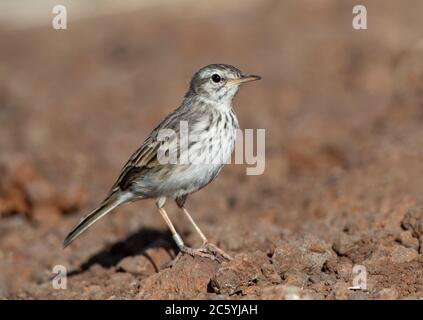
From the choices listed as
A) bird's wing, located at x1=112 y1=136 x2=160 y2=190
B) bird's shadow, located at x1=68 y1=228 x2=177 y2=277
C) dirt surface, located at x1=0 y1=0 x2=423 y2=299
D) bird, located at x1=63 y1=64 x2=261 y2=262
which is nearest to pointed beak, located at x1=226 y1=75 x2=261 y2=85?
bird, located at x1=63 y1=64 x2=261 y2=262

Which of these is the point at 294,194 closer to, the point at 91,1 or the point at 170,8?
the point at 170,8

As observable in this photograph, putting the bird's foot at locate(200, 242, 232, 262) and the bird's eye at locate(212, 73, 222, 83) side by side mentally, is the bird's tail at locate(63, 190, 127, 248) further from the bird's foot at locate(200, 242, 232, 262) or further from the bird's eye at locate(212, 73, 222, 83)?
the bird's eye at locate(212, 73, 222, 83)

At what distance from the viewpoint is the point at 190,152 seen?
664cm

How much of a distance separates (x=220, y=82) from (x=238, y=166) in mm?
4237

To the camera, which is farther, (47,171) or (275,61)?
(275,61)

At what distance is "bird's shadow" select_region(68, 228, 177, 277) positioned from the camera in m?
7.60

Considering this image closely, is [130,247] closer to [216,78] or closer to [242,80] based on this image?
[216,78]

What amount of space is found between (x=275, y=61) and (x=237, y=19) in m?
3.39

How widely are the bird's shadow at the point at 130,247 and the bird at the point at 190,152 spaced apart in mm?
493

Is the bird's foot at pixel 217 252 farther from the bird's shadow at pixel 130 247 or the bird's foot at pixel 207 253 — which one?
the bird's shadow at pixel 130 247

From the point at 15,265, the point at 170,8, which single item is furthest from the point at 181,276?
the point at 170,8

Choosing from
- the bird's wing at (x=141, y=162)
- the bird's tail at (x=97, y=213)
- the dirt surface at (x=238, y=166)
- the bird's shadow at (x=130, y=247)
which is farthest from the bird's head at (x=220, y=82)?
the bird's shadow at (x=130, y=247)

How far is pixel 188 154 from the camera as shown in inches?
261

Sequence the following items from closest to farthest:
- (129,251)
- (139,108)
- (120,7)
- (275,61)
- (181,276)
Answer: (181,276)
(129,251)
(139,108)
(275,61)
(120,7)
